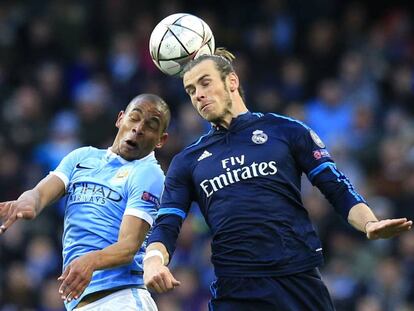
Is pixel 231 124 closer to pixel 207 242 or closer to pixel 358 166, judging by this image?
pixel 207 242

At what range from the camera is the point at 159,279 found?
546cm

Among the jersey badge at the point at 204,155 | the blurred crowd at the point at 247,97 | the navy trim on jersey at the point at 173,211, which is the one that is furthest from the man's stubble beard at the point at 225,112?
the blurred crowd at the point at 247,97

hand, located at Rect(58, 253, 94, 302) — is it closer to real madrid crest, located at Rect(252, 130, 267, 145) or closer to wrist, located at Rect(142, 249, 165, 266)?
wrist, located at Rect(142, 249, 165, 266)

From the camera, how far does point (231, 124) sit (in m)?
6.34

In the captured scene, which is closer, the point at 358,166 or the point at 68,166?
the point at 68,166

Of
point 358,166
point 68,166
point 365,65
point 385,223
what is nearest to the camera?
point 385,223

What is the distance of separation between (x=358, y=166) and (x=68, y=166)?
6.60 meters

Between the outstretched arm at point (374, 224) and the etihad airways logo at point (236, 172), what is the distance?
0.56 meters

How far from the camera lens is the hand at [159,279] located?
5422mm

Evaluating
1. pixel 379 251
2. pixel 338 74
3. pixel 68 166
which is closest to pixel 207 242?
pixel 379 251

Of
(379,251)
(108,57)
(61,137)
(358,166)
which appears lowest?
(379,251)

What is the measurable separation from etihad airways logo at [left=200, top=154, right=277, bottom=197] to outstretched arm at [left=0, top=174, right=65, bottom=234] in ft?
3.43

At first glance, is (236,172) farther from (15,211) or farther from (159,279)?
(15,211)

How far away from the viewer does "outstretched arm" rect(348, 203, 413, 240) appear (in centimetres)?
542
